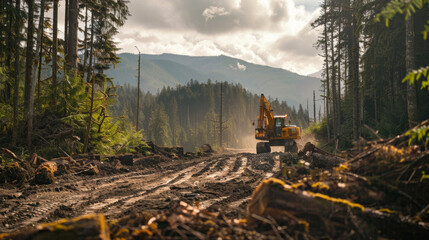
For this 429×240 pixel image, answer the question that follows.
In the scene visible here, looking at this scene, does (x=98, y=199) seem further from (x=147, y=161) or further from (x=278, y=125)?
(x=278, y=125)

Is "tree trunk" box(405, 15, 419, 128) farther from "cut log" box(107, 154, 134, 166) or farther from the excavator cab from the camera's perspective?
"cut log" box(107, 154, 134, 166)

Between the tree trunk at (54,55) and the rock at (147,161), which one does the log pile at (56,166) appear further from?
the tree trunk at (54,55)

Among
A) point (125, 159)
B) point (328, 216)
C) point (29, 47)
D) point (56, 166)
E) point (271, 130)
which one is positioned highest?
point (29, 47)

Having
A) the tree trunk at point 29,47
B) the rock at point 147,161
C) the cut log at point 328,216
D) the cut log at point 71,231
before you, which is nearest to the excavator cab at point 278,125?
the rock at point 147,161

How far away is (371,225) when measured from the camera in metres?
2.54

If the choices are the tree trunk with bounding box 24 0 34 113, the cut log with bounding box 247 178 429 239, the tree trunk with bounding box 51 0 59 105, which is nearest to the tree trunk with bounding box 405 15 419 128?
the cut log with bounding box 247 178 429 239

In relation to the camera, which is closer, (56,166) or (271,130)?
(56,166)

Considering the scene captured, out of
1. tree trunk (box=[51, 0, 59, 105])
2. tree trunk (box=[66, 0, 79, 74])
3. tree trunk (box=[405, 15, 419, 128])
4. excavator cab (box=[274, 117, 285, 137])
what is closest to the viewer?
tree trunk (box=[405, 15, 419, 128])

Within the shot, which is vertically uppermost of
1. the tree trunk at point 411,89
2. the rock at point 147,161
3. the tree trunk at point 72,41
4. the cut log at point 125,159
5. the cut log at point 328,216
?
the tree trunk at point 72,41

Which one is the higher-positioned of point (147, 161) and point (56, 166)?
point (56, 166)

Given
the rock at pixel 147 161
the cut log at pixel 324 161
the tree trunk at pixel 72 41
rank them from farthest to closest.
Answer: the tree trunk at pixel 72 41 → the rock at pixel 147 161 → the cut log at pixel 324 161

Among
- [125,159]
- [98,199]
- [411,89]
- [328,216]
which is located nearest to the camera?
[328,216]

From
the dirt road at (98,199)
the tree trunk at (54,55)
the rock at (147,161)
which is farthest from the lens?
the rock at (147,161)

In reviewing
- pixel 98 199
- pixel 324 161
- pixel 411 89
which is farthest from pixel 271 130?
pixel 98 199
